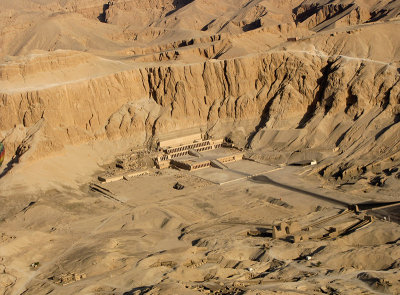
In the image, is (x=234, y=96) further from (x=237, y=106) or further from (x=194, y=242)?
(x=194, y=242)

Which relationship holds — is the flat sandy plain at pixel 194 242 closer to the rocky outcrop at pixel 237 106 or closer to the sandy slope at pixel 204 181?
the sandy slope at pixel 204 181

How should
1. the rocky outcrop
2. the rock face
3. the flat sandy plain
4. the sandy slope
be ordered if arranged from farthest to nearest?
1. the rock face
2. the rocky outcrop
3. the sandy slope
4. the flat sandy plain

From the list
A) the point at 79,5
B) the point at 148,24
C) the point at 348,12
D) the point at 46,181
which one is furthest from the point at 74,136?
the point at 79,5

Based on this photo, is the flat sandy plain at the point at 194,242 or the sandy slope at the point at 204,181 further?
the sandy slope at the point at 204,181

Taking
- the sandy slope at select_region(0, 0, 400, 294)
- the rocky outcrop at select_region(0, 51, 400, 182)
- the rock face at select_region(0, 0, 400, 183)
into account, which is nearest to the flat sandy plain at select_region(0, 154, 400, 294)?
the sandy slope at select_region(0, 0, 400, 294)

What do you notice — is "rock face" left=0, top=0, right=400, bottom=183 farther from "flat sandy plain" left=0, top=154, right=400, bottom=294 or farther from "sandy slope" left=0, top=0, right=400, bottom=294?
"flat sandy plain" left=0, top=154, right=400, bottom=294

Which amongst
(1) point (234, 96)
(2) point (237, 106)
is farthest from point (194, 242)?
(1) point (234, 96)

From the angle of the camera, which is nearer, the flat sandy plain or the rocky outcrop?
the flat sandy plain

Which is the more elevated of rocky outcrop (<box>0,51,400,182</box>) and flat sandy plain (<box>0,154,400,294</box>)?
rocky outcrop (<box>0,51,400,182</box>)

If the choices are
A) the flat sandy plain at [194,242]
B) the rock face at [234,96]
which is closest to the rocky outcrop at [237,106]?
the rock face at [234,96]
